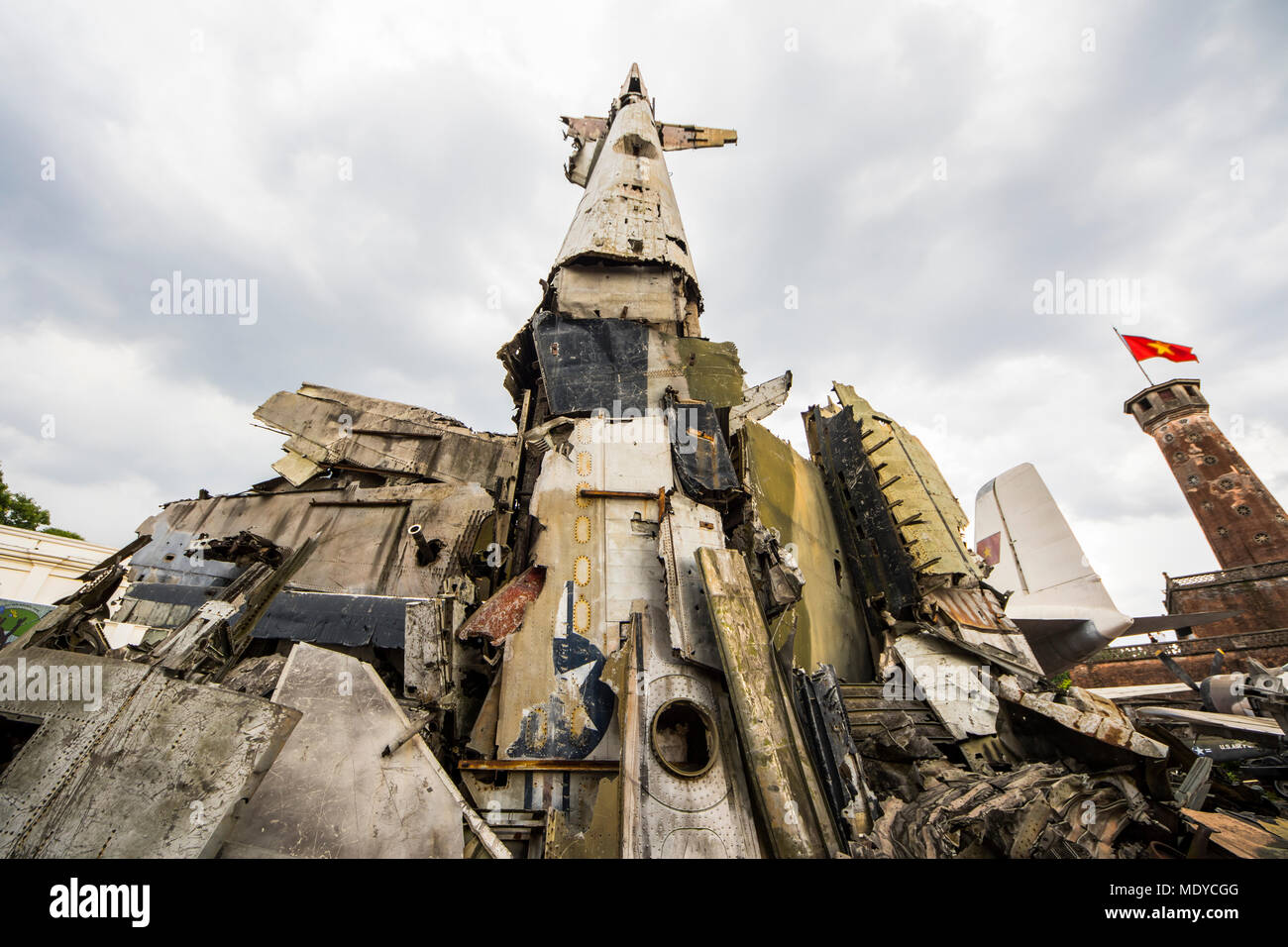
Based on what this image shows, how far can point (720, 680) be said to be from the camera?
6.23m

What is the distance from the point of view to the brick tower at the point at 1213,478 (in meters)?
31.8

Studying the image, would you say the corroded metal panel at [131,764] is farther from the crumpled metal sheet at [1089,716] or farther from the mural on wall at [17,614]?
the mural on wall at [17,614]

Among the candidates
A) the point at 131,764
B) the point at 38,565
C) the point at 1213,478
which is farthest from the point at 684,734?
the point at 1213,478

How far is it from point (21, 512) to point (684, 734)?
130 ft

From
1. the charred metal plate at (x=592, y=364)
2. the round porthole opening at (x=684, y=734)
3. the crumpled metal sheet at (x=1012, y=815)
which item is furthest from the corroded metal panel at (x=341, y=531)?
the crumpled metal sheet at (x=1012, y=815)

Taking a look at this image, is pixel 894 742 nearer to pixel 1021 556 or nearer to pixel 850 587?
pixel 850 587

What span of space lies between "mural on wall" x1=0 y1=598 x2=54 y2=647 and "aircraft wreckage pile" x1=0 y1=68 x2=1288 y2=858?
1351cm

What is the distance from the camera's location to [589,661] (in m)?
6.81

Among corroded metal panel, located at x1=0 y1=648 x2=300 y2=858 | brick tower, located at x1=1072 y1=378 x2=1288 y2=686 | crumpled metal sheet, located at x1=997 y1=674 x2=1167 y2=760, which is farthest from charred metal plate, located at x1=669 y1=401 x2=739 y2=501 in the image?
brick tower, located at x1=1072 y1=378 x2=1288 y2=686

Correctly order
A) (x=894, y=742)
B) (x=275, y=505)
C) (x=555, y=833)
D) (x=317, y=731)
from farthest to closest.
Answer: (x=275, y=505) < (x=894, y=742) < (x=555, y=833) < (x=317, y=731)

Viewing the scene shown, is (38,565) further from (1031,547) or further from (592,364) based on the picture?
(1031,547)

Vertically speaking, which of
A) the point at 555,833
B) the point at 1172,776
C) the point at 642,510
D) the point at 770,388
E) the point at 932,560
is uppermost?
the point at 770,388
